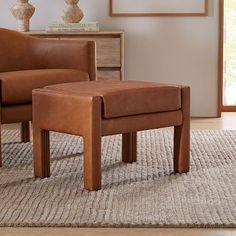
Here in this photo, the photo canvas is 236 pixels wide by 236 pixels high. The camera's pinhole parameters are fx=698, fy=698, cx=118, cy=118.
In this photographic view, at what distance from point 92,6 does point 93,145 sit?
2.67 metres

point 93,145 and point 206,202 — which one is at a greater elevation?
point 93,145

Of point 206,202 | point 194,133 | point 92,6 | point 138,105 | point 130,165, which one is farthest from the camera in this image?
point 92,6

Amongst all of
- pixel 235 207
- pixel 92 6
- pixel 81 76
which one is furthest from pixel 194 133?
pixel 235 207

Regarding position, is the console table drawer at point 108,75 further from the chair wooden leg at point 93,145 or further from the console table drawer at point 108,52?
the chair wooden leg at point 93,145

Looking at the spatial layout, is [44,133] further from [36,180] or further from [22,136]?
[22,136]

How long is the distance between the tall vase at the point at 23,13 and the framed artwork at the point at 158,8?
66 centimetres

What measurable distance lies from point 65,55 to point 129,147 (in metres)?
0.87

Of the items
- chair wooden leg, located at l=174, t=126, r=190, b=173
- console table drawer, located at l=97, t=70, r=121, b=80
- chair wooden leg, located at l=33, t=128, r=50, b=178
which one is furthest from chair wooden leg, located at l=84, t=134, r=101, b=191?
console table drawer, located at l=97, t=70, r=121, b=80

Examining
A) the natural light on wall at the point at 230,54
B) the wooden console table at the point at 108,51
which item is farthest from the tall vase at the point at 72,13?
the natural light on wall at the point at 230,54

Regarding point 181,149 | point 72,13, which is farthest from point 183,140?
point 72,13

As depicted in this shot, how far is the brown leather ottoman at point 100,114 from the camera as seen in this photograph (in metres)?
2.96

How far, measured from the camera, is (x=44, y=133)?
10.6ft

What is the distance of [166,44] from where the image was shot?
542 cm

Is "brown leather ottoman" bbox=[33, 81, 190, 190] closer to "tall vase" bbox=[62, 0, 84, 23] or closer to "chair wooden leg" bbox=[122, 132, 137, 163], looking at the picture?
"chair wooden leg" bbox=[122, 132, 137, 163]
